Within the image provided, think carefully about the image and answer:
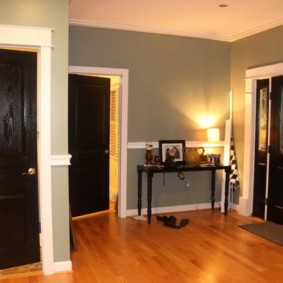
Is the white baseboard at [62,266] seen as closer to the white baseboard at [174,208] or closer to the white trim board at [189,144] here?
the white baseboard at [174,208]

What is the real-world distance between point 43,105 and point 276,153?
10.5ft

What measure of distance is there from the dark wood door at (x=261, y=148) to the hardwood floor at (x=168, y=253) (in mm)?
269

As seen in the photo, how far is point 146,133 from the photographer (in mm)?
5121

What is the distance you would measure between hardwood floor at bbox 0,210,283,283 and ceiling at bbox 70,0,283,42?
8.84 ft

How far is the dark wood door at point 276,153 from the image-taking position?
4.66m

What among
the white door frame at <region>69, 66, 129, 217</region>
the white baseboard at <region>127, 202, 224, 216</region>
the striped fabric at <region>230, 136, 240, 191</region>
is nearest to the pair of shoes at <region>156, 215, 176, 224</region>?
the white baseboard at <region>127, 202, 224, 216</region>

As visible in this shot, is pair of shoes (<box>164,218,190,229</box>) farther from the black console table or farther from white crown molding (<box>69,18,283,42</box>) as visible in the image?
white crown molding (<box>69,18,283,42</box>)

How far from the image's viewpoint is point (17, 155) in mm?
3180

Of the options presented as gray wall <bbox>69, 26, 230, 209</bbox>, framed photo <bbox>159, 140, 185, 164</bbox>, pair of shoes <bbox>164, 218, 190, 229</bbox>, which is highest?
gray wall <bbox>69, 26, 230, 209</bbox>

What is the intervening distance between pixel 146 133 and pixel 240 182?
1636 millimetres

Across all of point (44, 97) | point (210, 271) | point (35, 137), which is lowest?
point (210, 271)

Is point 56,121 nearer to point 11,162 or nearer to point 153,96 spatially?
point 11,162

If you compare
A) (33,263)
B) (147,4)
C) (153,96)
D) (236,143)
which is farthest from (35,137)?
(236,143)

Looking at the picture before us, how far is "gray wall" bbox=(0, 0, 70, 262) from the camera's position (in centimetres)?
296
